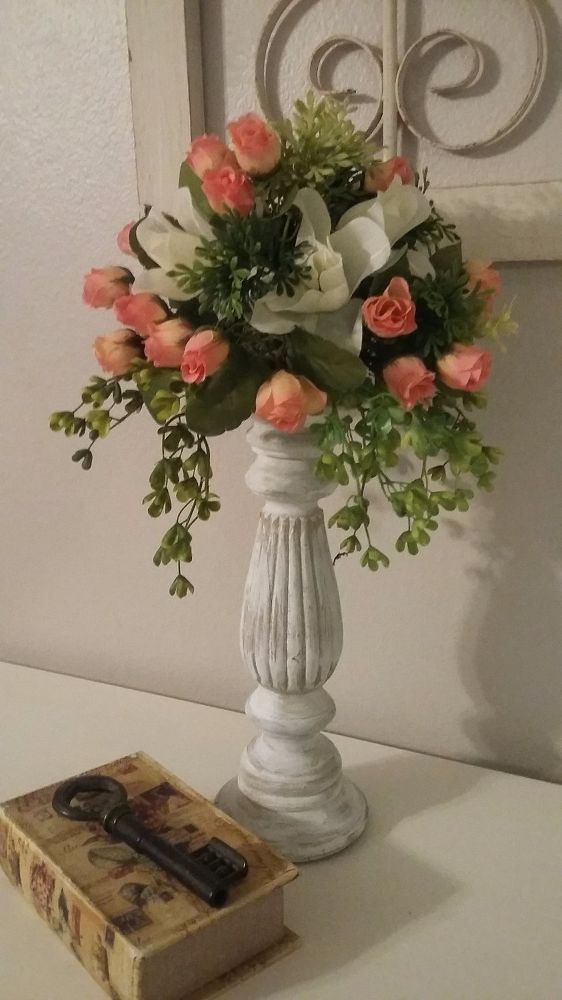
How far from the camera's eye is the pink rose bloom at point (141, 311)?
59 cm

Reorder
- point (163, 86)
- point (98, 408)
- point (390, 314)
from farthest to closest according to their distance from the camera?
point (163, 86) < point (98, 408) < point (390, 314)

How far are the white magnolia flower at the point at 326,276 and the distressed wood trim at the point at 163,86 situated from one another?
286 mm

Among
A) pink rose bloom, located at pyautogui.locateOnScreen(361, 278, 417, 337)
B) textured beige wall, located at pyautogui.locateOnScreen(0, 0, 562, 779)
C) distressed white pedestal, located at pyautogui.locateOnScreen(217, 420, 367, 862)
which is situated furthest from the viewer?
textured beige wall, located at pyautogui.locateOnScreen(0, 0, 562, 779)

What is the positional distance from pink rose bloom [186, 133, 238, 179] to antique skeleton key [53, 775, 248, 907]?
462 millimetres

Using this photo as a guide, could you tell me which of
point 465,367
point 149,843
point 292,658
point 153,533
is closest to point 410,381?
point 465,367

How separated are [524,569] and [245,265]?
0.41 m

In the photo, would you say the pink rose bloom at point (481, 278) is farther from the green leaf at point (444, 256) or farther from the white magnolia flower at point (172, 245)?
the white magnolia flower at point (172, 245)

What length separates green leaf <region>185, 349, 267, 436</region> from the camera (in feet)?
1.90

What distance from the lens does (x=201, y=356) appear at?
549mm

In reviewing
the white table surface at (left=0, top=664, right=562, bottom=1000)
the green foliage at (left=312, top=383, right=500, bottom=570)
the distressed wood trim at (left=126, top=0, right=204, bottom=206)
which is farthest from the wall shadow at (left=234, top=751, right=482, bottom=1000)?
the distressed wood trim at (left=126, top=0, right=204, bottom=206)

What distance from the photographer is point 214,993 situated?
571 millimetres

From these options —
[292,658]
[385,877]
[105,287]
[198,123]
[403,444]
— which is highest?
[198,123]

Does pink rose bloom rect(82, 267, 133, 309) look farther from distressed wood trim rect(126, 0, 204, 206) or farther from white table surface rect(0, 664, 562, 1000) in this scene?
white table surface rect(0, 664, 562, 1000)

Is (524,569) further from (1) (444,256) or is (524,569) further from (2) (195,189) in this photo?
(2) (195,189)
